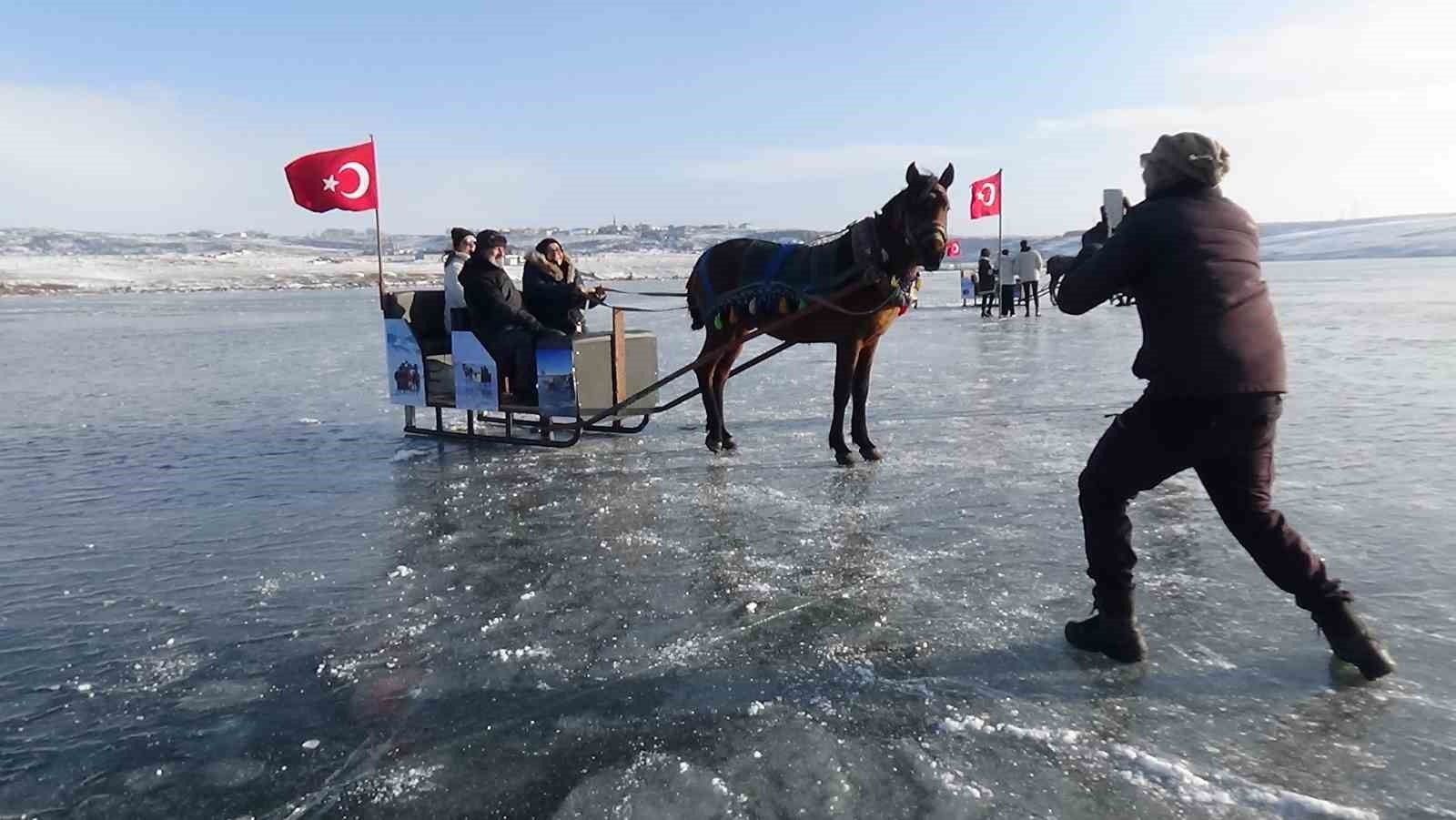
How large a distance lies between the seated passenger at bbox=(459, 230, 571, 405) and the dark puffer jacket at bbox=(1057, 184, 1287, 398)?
505 cm

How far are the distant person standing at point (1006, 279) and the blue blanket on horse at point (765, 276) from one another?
15.9 meters

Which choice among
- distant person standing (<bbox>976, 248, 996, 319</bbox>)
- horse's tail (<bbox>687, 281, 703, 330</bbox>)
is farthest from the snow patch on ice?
distant person standing (<bbox>976, 248, 996, 319</bbox>)

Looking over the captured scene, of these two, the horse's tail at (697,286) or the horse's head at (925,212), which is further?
the horse's tail at (697,286)

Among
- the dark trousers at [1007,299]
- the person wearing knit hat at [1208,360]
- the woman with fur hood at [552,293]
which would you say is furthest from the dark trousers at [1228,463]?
the dark trousers at [1007,299]

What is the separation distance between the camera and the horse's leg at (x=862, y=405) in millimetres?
6954

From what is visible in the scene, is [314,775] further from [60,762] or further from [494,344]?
[494,344]

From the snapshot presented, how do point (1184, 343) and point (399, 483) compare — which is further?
point (399, 483)

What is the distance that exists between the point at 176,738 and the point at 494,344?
4.89 metres

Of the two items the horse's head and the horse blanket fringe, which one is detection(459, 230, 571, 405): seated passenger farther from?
the horse's head

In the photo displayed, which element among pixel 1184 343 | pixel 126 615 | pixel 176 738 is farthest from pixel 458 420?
pixel 1184 343

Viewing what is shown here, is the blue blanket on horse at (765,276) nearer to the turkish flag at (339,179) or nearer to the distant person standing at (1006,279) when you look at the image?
the turkish flag at (339,179)

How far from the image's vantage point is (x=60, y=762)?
2.93 metres

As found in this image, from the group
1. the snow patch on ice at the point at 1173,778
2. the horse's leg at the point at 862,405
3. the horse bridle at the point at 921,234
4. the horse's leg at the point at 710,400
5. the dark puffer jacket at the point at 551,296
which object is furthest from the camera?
the dark puffer jacket at the point at 551,296

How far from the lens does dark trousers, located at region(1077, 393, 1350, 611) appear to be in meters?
3.12
